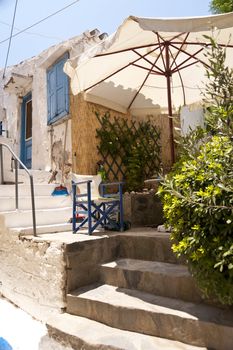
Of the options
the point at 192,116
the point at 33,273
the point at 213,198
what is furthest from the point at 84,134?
the point at 213,198

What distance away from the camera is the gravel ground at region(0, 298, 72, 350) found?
7.57ft

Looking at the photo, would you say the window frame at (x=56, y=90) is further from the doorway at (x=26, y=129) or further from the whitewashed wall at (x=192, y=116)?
the whitewashed wall at (x=192, y=116)

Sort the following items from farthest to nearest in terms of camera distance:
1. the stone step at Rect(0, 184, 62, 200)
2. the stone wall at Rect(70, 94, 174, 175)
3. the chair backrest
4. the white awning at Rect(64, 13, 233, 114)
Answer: the stone wall at Rect(70, 94, 174, 175) → the chair backrest → the stone step at Rect(0, 184, 62, 200) → the white awning at Rect(64, 13, 233, 114)

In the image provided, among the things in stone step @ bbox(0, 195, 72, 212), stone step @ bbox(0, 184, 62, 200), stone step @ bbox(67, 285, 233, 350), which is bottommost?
stone step @ bbox(67, 285, 233, 350)

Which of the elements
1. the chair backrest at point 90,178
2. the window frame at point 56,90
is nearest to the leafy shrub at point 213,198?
the chair backrest at point 90,178

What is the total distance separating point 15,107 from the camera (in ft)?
27.8

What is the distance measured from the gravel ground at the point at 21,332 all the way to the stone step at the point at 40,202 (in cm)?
122

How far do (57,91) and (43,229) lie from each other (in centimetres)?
379

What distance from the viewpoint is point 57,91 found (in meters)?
6.18

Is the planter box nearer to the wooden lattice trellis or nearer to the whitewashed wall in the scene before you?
the wooden lattice trellis

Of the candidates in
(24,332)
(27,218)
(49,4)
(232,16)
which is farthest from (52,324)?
(49,4)

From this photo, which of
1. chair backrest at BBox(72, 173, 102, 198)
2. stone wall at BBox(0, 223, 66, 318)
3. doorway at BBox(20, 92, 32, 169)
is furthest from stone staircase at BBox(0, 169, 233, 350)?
doorway at BBox(20, 92, 32, 169)

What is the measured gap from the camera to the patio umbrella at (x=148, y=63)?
2.63 metres

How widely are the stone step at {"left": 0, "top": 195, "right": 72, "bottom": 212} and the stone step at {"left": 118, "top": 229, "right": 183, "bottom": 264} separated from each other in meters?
1.62
